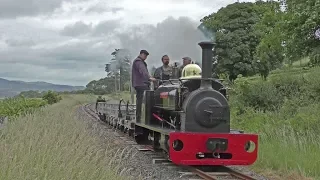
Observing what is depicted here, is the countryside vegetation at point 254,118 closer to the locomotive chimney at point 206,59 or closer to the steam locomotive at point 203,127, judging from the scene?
the steam locomotive at point 203,127

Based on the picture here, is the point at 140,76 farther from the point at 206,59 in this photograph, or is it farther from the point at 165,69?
the point at 206,59

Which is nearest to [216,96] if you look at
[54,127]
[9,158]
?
[54,127]

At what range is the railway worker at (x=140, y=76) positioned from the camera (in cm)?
1426

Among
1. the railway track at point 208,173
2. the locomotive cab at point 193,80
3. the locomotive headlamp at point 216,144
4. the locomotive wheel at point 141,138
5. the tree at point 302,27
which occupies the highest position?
the tree at point 302,27

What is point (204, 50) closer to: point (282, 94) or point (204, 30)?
point (204, 30)

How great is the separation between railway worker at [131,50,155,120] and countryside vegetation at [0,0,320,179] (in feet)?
6.23

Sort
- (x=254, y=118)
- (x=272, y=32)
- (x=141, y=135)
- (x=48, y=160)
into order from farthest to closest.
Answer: (x=272, y=32) < (x=254, y=118) < (x=141, y=135) < (x=48, y=160)

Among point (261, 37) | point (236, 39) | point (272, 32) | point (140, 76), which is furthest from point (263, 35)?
point (140, 76)

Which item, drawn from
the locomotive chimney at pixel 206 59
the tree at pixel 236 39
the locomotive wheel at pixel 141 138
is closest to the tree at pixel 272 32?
the tree at pixel 236 39

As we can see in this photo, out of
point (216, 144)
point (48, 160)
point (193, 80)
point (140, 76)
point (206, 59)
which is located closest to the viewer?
point (48, 160)

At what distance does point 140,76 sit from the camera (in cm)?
1445

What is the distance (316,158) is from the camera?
10945 mm

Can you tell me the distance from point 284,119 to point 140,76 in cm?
610

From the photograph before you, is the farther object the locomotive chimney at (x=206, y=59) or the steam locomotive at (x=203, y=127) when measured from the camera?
the locomotive chimney at (x=206, y=59)
